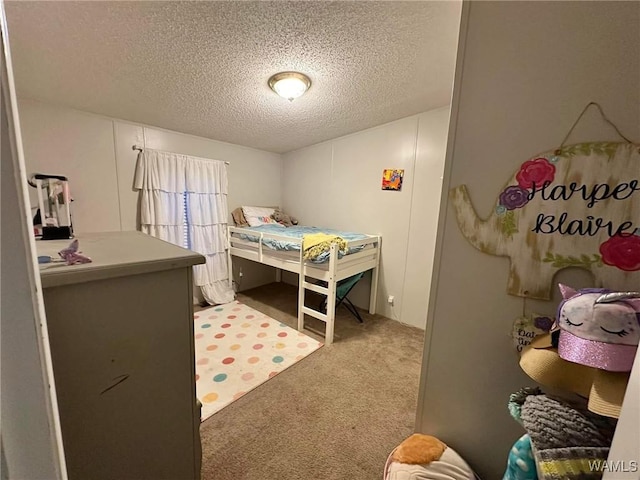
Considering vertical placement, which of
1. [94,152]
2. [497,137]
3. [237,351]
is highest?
[94,152]

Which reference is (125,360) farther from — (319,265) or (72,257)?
(319,265)

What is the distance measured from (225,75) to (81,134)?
1.54 meters

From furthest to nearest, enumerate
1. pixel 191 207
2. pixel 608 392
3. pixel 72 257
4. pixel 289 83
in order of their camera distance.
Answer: pixel 191 207 < pixel 289 83 < pixel 72 257 < pixel 608 392

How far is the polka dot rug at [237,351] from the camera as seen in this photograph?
1733mm

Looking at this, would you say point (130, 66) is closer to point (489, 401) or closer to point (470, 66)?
point (470, 66)

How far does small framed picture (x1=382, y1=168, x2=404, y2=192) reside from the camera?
2.69 m

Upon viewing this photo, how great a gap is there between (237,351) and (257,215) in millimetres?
1873

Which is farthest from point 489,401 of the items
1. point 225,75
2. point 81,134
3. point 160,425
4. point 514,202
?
point 81,134

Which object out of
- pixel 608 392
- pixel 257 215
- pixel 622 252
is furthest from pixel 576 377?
pixel 257 215

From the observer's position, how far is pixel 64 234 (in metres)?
1.06

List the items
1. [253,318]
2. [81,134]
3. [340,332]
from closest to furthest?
1. [81,134]
2. [340,332]
3. [253,318]

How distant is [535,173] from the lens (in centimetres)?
77

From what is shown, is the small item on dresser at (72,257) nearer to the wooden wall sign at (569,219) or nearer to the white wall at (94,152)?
the wooden wall sign at (569,219)

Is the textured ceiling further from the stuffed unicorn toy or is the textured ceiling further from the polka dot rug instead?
the polka dot rug
